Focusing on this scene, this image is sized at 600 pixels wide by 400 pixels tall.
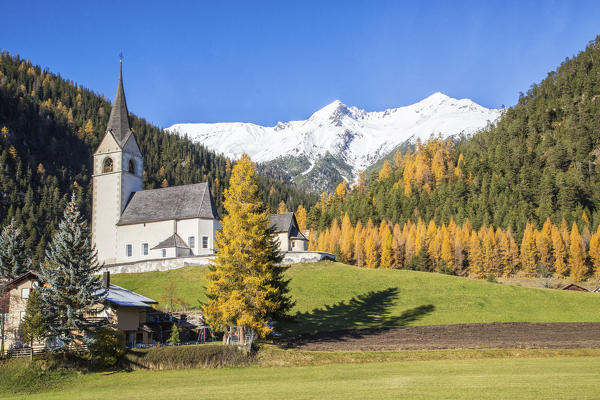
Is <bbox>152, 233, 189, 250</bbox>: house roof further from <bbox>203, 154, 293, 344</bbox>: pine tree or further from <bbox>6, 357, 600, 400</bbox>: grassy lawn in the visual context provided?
<bbox>6, 357, 600, 400</bbox>: grassy lawn

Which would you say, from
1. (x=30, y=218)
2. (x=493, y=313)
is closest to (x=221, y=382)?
(x=493, y=313)

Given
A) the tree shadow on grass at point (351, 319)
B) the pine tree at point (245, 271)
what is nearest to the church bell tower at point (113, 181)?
the tree shadow on grass at point (351, 319)

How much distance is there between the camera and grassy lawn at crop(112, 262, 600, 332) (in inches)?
1847

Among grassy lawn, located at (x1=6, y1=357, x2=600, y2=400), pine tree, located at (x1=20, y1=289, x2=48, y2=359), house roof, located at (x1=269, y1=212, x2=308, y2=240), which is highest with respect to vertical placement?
house roof, located at (x1=269, y1=212, x2=308, y2=240)

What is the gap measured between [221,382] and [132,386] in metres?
4.80

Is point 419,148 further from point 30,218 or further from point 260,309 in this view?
point 260,309

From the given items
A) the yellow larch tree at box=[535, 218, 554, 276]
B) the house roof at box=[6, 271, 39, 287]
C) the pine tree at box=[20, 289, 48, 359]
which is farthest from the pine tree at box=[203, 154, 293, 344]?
the yellow larch tree at box=[535, 218, 554, 276]

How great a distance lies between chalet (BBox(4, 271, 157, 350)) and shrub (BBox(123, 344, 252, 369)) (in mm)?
3892

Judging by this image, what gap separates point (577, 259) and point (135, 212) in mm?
81656

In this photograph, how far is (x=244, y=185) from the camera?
37594 mm

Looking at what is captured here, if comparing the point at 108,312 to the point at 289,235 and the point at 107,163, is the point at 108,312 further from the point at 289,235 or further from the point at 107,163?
the point at 107,163

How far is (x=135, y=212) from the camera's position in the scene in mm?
70125

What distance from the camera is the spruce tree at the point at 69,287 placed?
1264 inches

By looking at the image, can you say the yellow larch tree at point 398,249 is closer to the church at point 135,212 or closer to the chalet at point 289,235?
the chalet at point 289,235
